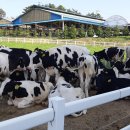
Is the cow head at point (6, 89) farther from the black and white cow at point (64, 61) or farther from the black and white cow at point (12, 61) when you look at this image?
the black and white cow at point (64, 61)

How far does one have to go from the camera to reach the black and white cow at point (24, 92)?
23.1ft

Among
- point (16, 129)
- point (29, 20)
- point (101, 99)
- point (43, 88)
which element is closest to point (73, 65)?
point (43, 88)

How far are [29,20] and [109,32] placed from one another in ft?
79.0

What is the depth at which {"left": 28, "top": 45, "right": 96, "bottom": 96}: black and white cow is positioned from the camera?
8609 mm

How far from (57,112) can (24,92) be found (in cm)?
473

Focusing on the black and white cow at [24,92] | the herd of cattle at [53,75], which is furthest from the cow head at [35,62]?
the black and white cow at [24,92]

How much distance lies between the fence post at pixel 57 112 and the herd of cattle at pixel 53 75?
4.17m

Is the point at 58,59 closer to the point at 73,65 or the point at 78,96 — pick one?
the point at 73,65

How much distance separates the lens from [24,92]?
280 inches

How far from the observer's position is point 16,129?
2137 millimetres

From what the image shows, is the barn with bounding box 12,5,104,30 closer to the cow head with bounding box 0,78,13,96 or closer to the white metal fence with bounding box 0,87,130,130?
the cow head with bounding box 0,78,13,96

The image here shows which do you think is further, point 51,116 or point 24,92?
point 24,92

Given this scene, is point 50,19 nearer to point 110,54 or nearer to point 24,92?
point 110,54

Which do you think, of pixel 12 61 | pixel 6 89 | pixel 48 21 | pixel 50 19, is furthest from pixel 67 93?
pixel 48 21
